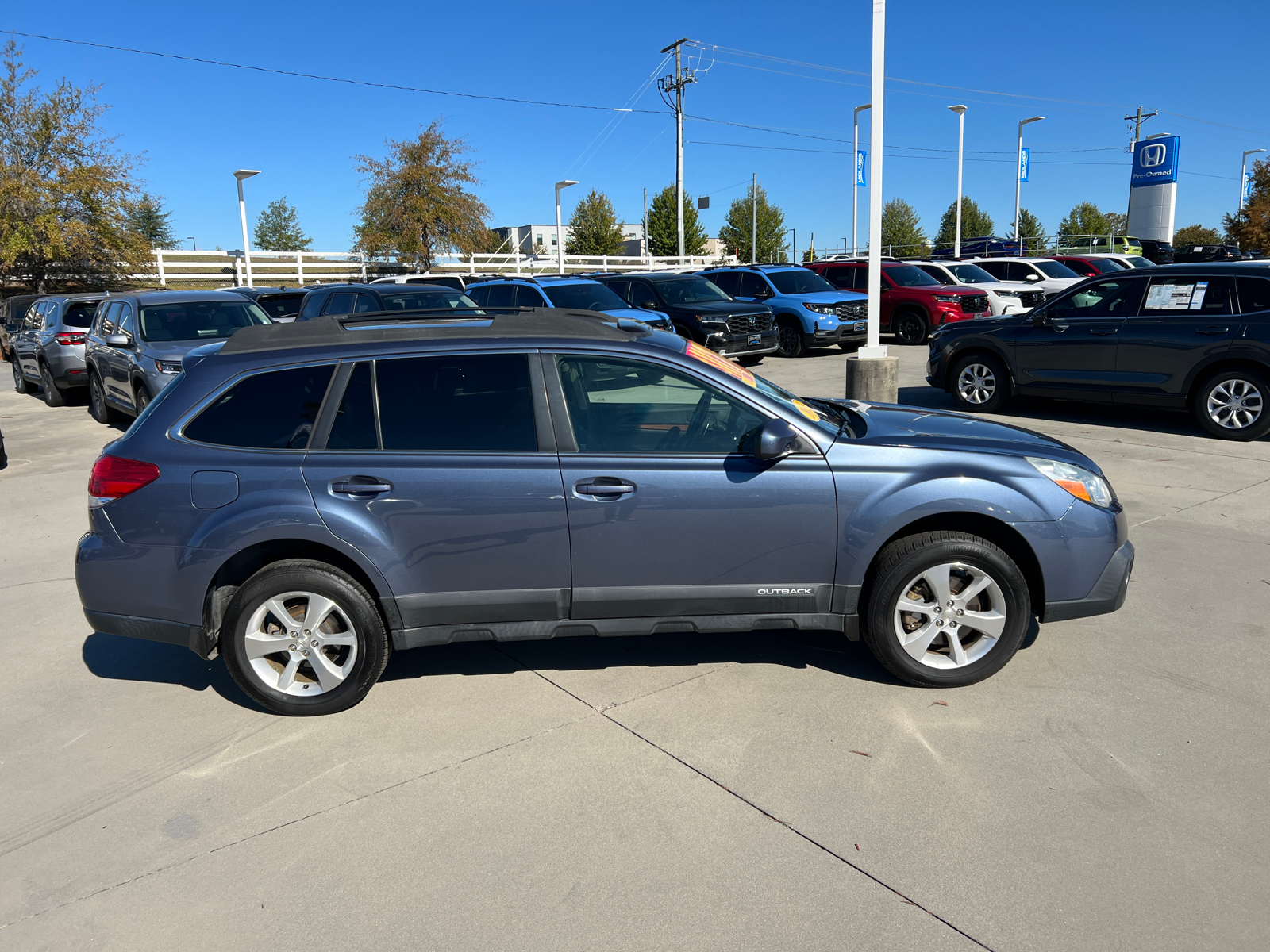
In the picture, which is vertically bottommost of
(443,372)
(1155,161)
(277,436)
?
(277,436)

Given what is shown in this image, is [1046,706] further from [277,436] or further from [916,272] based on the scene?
[916,272]

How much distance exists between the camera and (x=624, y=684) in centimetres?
438

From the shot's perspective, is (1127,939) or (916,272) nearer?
(1127,939)

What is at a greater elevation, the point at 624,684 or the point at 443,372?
the point at 443,372

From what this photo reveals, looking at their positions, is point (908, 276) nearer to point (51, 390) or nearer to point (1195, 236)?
point (51, 390)

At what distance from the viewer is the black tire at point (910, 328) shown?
19797 mm

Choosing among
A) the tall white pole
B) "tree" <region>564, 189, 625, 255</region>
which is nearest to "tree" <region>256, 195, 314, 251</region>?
"tree" <region>564, 189, 625, 255</region>

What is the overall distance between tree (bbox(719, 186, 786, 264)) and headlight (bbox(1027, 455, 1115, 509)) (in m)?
68.0

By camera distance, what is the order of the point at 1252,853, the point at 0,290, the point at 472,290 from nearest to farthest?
the point at 1252,853 < the point at 472,290 < the point at 0,290

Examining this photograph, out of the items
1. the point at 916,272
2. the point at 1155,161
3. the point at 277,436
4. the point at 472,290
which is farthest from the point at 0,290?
the point at 1155,161

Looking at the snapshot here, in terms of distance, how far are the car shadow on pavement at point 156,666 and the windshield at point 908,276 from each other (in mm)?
17886

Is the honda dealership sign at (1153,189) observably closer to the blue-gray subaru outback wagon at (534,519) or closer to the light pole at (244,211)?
the light pole at (244,211)

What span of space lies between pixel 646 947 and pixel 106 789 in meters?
2.29

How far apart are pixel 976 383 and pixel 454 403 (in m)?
8.80
